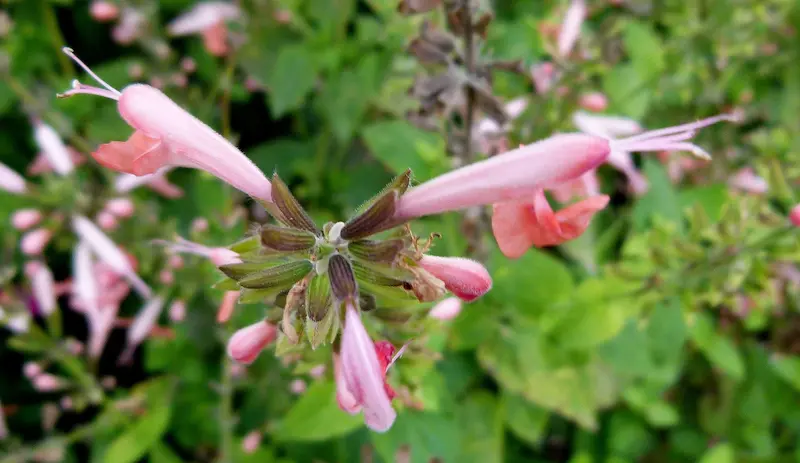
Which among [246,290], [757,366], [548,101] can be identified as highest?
[246,290]

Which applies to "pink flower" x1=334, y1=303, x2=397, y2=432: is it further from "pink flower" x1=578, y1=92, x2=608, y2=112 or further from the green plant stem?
the green plant stem

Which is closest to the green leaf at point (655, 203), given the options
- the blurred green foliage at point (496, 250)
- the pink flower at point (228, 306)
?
the blurred green foliage at point (496, 250)

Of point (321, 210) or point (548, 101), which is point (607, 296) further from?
point (321, 210)

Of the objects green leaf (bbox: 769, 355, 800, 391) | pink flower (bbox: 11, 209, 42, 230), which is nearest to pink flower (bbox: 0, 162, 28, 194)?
pink flower (bbox: 11, 209, 42, 230)

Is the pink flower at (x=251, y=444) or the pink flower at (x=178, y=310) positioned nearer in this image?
the pink flower at (x=251, y=444)

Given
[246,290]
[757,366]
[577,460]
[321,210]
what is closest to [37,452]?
[321,210]

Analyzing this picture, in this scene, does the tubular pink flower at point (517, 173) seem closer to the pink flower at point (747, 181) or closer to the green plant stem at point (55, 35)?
the pink flower at point (747, 181)

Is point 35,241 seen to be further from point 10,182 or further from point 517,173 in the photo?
point 517,173
